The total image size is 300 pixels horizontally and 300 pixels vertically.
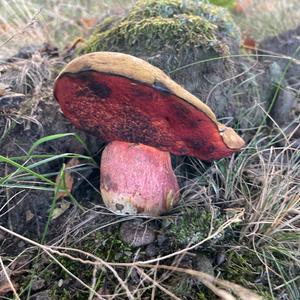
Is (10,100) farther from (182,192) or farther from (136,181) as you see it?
(182,192)

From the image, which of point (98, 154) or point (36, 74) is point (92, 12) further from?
point (98, 154)

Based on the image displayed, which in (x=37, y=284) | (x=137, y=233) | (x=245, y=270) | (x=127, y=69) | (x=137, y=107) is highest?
(x=127, y=69)

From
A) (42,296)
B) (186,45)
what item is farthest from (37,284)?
(186,45)

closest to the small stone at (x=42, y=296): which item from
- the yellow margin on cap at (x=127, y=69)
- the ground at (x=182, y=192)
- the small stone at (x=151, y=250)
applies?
the ground at (x=182, y=192)

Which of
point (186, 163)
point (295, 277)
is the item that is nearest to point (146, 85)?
point (186, 163)

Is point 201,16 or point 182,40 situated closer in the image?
point 182,40

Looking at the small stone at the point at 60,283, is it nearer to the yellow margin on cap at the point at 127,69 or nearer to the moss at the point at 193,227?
Answer: the moss at the point at 193,227
